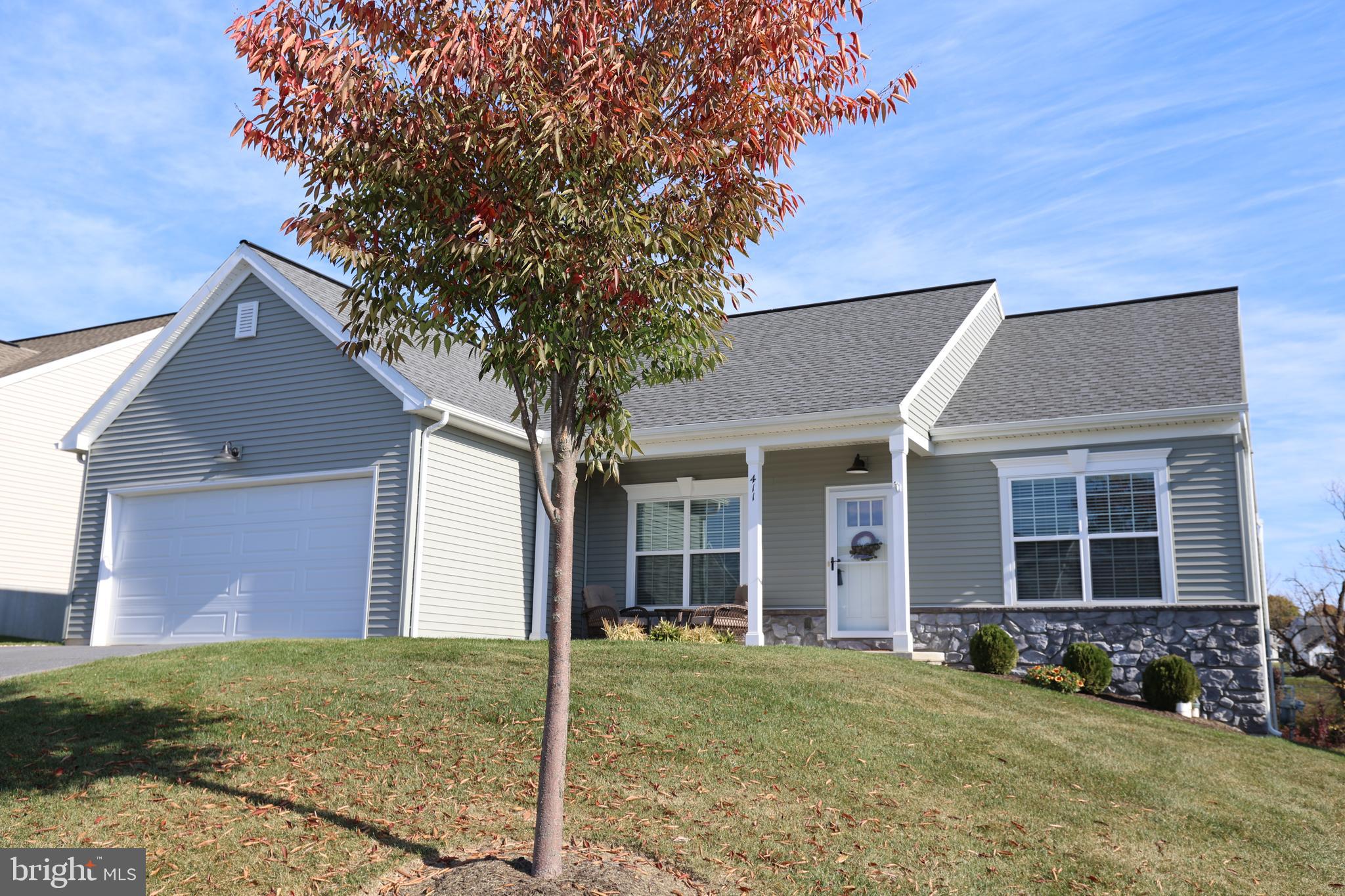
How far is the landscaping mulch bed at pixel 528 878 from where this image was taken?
5.04m

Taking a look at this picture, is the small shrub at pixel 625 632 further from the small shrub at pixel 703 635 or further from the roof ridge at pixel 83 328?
the roof ridge at pixel 83 328

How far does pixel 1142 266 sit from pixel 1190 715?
10383 mm

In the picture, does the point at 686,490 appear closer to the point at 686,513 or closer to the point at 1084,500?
the point at 686,513

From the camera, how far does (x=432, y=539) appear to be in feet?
43.6

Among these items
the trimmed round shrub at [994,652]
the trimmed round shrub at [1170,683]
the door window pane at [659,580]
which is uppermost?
the door window pane at [659,580]

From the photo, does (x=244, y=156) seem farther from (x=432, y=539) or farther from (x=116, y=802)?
(x=432, y=539)

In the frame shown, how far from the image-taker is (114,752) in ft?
23.2

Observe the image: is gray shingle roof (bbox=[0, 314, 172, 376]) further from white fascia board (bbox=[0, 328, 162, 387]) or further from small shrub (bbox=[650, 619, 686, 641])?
small shrub (bbox=[650, 619, 686, 641])

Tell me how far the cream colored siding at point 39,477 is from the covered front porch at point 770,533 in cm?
1035

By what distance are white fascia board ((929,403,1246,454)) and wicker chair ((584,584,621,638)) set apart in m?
5.13

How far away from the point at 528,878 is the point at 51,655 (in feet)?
32.6

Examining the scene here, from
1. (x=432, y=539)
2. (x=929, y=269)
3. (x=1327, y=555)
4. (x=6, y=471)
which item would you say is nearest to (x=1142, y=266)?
(x=929, y=269)

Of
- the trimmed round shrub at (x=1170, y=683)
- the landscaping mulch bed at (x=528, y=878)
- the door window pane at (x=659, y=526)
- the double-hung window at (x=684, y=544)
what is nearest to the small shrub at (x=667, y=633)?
the double-hung window at (x=684, y=544)

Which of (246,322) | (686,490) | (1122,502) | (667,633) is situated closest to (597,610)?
(667,633)
